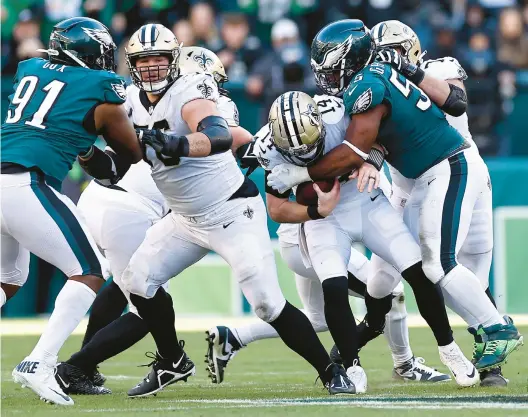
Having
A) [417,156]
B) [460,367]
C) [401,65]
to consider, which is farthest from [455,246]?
[401,65]

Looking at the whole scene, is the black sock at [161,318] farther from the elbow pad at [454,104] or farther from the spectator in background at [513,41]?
the spectator in background at [513,41]

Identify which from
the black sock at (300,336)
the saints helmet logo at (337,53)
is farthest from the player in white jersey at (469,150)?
the black sock at (300,336)

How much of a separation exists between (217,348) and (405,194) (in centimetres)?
133

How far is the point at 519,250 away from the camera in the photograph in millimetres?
10828

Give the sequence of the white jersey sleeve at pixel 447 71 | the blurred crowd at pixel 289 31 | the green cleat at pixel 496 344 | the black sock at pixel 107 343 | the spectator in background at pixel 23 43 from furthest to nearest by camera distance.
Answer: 1. the spectator in background at pixel 23 43
2. the blurred crowd at pixel 289 31
3. the white jersey sleeve at pixel 447 71
4. the black sock at pixel 107 343
5. the green cleat at pixel 496 344

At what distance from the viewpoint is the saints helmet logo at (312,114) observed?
5561mm

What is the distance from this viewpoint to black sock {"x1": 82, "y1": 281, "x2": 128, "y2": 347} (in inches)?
258

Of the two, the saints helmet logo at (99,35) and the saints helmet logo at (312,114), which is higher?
the saints helmet logo at (99,35)

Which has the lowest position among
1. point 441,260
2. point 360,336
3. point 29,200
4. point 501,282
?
point 501,282

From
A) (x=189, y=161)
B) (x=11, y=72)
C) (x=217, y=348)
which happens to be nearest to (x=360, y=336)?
(x=217, y=348)

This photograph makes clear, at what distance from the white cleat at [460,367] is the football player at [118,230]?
1.54 meters

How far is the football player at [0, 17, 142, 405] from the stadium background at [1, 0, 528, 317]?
5.14m

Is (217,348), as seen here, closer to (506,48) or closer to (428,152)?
(428,152)

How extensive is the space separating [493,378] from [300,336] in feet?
3.51
